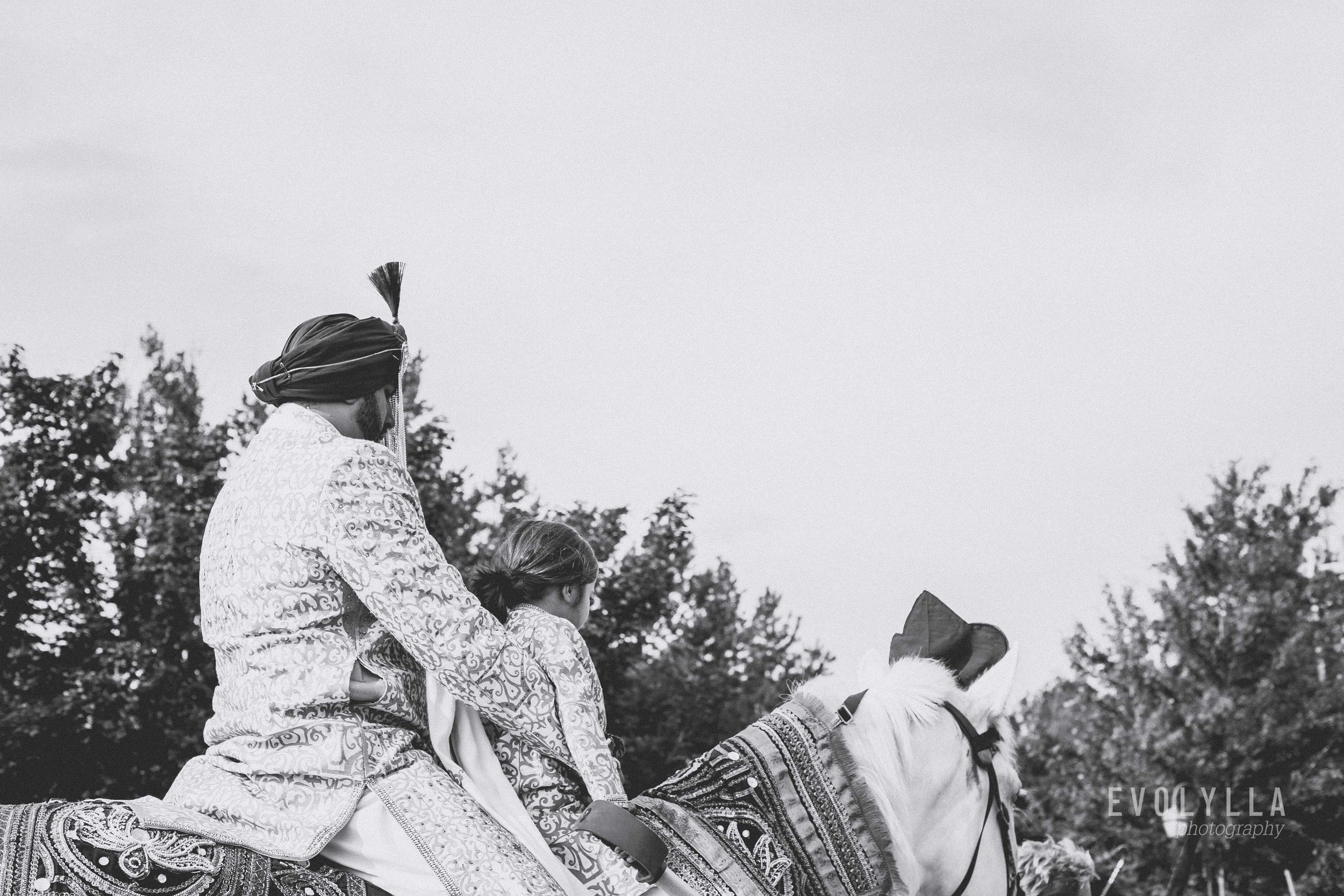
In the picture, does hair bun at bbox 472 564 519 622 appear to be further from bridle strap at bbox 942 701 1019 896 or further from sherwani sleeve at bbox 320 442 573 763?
bridle strap at bbox 942 701 1019 896

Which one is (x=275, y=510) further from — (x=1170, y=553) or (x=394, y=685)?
(x=1170, y=553)

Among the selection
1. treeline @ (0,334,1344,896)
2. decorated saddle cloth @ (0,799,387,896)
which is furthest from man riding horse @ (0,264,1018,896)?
treeline @ (0,334,1344,896)

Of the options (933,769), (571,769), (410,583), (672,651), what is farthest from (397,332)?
(672,651)

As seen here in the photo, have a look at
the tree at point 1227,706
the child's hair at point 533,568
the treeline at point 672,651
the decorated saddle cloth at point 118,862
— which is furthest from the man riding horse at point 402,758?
the tree at point 1227,706

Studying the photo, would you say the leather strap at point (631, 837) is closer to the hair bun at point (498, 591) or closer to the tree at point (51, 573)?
the hair bun at point (498, 591)

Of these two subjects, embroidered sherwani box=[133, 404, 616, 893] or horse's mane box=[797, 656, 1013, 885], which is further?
horse's mane box=[797, 656, 1013, 885]

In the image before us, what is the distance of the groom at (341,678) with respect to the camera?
9.95ft

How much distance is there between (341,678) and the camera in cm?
307

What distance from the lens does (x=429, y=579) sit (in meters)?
3.11

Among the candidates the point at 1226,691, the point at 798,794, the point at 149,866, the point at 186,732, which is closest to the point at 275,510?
the point at 149,866

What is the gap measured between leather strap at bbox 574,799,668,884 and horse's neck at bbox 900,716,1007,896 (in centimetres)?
74

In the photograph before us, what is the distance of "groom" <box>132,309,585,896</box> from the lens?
9.95 feet

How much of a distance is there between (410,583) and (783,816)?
1109mm

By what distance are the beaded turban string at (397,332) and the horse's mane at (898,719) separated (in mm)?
1287
